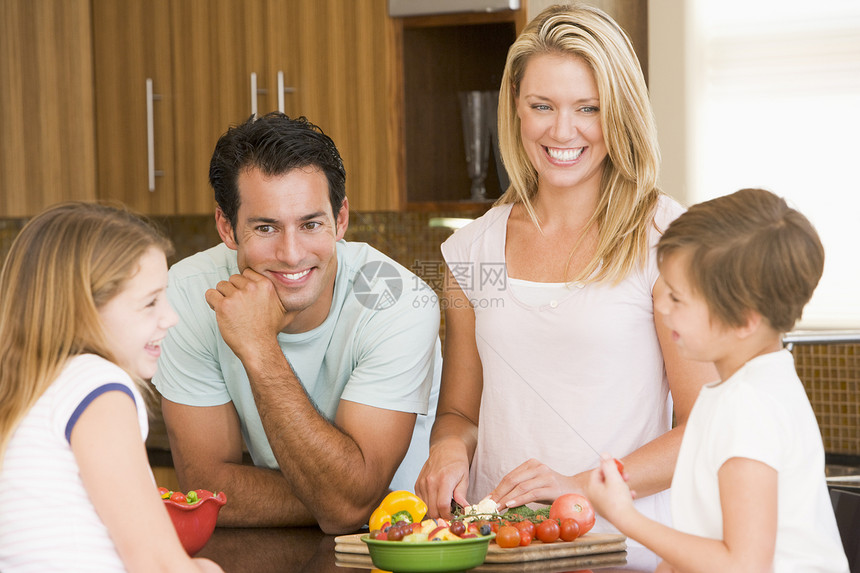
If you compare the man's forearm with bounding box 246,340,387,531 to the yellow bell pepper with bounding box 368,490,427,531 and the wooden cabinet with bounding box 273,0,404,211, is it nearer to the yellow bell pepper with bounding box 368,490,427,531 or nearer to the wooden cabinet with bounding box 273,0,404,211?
the yellow bell pepper with bounding box 368,490,427,531

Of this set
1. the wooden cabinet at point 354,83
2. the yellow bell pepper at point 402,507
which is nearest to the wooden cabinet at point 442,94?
the wooden cabinet at point 354,83

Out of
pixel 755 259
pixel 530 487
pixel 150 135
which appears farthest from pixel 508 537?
pixel 150 135

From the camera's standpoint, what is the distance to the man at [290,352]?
5.33 ft

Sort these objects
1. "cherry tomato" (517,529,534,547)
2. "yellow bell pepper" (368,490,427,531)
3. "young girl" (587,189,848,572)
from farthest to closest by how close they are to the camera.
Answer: "yellow bell pepper" (368,490,427,531) < "cherry tomato" (517,529,534,547) < "young girl" (587,189,848,572)

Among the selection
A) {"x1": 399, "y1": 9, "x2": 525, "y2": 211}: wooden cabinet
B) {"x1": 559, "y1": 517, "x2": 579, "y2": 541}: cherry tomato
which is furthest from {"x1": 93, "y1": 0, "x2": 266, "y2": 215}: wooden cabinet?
{"x1": 559, "y1": 517, "x2": 579, "y2": 541}: cherry tomato

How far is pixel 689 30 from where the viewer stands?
2754 mm

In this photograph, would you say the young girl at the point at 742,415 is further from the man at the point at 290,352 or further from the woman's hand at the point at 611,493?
the man at the point at 290,352

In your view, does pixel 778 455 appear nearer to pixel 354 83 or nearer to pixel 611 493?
pixel 611 493

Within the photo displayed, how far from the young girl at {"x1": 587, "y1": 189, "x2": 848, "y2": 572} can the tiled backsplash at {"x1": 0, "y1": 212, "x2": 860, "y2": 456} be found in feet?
6.03

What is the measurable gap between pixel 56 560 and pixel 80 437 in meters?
0.14

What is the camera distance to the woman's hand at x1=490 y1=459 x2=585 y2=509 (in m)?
1.38

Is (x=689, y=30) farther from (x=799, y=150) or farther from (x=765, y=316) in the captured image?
(x=765, y=316)

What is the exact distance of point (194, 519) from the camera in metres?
1.28

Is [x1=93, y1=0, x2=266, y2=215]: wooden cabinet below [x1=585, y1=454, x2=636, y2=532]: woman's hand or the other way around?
the other way around
